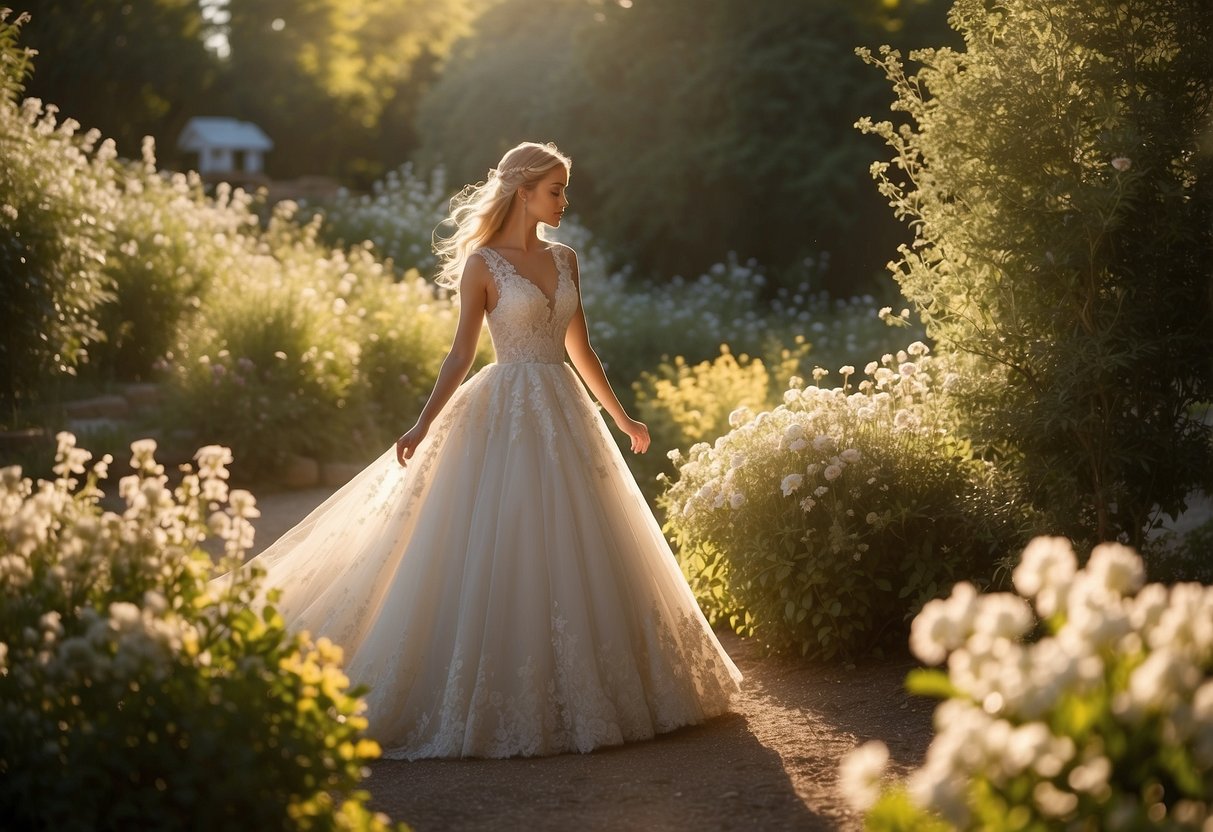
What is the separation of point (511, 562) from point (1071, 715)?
2.93 m

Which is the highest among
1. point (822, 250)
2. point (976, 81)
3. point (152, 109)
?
point (152, 109)

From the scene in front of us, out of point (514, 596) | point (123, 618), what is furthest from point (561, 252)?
point (123, 618)

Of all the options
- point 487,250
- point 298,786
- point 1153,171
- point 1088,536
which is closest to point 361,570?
point 487,250

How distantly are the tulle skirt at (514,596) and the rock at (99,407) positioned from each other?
6728mm

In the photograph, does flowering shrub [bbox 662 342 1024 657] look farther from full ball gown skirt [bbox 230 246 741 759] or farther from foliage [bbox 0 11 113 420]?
foliage [bbox 0 11 113 420]

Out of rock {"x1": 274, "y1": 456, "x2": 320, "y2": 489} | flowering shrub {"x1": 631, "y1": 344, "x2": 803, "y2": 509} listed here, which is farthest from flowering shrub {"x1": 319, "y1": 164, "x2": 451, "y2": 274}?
flowering shrub {"x1": 631, "y1": 344, "x2": 803, "y2": 509}

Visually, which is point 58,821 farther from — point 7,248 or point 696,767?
point 7,248

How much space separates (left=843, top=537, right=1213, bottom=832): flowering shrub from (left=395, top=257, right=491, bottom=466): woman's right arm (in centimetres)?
294

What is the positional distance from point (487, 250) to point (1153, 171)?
2.82 m

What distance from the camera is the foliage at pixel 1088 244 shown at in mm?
5633

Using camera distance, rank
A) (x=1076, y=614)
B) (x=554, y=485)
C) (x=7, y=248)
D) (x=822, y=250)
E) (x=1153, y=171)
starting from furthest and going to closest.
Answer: (x=822, y=250) → (x=7, y=248) → (x=1153, y=171) → (x=554, y=485) → (x=1076, y=614)

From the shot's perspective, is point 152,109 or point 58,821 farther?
point 152,109

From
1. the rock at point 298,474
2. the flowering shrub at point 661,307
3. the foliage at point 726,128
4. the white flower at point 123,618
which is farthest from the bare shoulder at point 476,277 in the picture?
the foliage at point 726,128

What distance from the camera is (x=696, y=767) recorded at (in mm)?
4887
